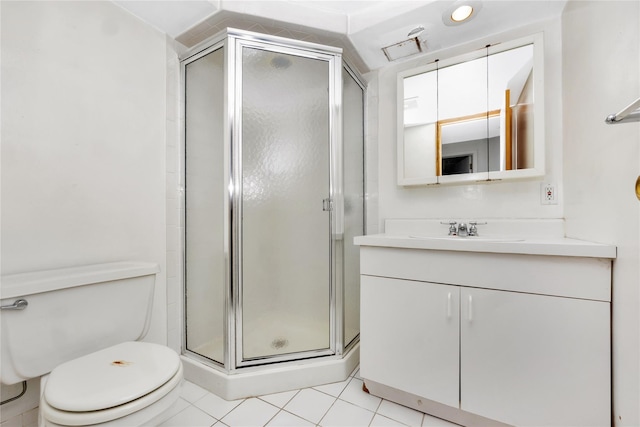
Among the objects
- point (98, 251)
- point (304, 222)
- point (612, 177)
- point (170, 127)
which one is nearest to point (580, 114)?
point (612, 177)

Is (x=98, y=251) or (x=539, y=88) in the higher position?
(x=539, y=88)

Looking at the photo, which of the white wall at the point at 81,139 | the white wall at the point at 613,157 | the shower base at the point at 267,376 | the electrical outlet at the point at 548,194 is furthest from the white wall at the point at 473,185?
the white wall at the point at 81,139

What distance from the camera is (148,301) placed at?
1271mm

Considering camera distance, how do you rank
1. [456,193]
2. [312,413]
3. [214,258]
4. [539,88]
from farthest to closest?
[456,193] → [214,258] → [539,88] → [312,413]

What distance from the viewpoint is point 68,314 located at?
40.3 inches

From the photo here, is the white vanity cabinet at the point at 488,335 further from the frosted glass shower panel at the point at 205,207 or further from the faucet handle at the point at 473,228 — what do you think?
the frosted glass shower panel at the point at 205,207

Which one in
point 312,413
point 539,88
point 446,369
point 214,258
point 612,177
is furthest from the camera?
point 214,258

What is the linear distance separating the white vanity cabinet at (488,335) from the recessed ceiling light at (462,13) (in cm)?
123

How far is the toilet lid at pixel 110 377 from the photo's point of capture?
77cm

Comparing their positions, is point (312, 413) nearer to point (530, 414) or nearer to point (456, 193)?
point (530, 414)

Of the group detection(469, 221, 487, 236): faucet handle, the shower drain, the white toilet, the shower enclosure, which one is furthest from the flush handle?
detection(469, 221, 487, 236): faucet handle

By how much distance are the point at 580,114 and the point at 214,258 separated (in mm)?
1928

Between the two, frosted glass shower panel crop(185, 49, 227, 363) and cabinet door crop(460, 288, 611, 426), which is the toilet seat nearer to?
frosted glass shower panel crop(185, 49, 227, 363)

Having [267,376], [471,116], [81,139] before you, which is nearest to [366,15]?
[471,116]
